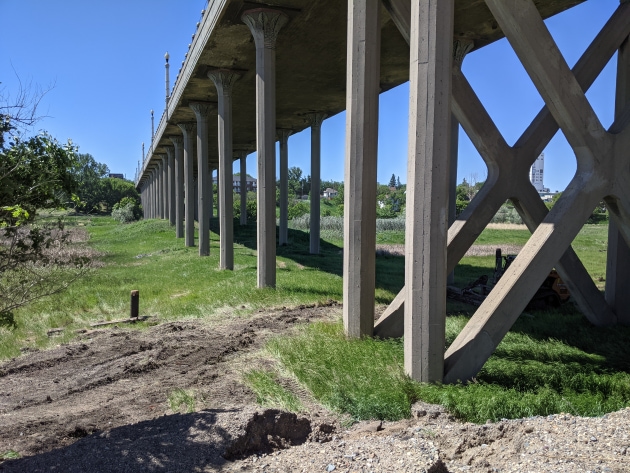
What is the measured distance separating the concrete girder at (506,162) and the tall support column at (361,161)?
0.55m

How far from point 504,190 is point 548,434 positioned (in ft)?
20.2

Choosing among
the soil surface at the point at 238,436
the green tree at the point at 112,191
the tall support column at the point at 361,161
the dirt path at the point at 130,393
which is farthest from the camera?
the green tree at the point at 112,191

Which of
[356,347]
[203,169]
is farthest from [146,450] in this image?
[203,169]

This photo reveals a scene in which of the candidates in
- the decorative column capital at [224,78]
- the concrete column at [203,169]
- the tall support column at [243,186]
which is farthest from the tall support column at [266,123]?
the tall support column at [243,186]

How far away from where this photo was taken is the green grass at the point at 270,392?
679cm

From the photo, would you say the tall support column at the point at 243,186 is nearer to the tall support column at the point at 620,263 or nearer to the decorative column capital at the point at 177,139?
the decorative column capital at the point at 177,139

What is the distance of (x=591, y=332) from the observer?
36.0ft

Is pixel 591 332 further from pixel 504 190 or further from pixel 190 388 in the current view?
pixel 190 388

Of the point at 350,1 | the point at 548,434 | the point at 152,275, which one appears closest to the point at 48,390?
the point at 548,434

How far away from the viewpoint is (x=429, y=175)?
7.12 meters

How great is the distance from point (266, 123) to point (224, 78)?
246 inches

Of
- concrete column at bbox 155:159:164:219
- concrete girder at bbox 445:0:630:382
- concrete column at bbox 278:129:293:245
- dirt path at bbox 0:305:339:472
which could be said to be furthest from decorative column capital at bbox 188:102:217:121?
concrete column at bbox 155:159:164:219

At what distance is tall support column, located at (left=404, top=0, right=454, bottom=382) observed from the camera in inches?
278

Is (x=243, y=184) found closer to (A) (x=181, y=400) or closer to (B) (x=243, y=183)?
A: (B) (x=243, y=183)
